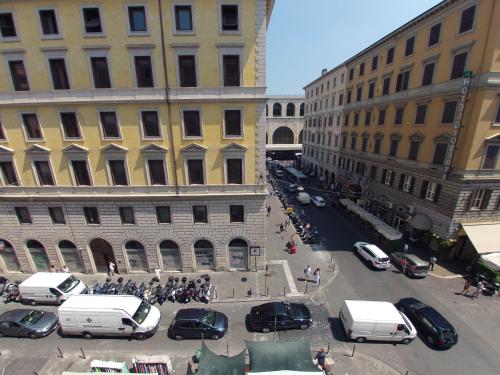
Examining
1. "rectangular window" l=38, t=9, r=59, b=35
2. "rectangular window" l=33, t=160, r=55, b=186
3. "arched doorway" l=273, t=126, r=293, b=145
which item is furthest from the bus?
"rectangular window" l=38, t=9, r=59, b=35

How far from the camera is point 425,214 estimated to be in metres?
26.9

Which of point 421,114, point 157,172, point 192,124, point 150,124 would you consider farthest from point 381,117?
point 157,172

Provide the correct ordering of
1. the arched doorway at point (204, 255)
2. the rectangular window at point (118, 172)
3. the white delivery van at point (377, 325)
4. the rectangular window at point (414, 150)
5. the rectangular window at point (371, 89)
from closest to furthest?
the white delivery van at point (377, 325), the rectangular window at point (118, 172), the arched doorway at point (204, 255), the rectangular window at point (414, 150), the rectangular window at point (371, 89)

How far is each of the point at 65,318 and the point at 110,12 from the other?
2278 centimetres

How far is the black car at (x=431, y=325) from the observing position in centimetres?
1512

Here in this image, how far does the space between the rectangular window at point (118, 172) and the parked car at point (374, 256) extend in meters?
25.9

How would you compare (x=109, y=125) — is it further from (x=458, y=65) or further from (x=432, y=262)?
(x=432, y=262)

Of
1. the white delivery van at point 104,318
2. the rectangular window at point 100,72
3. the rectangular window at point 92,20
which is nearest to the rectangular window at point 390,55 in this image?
the rectangular window at point 92,20

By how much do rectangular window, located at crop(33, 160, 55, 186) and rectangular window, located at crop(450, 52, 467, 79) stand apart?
39861 mm

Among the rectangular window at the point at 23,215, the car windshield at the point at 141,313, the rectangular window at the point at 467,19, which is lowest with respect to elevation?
the car windshield at the point at 141,313

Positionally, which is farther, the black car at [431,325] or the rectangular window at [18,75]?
the rectangular window at [18,75]

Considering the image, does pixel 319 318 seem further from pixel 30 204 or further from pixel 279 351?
pixel 30 204

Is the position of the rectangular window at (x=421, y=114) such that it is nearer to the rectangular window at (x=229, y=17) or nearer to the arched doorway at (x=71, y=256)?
the rectangular window at (x=229, y=17)

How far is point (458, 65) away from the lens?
73.4 feet
